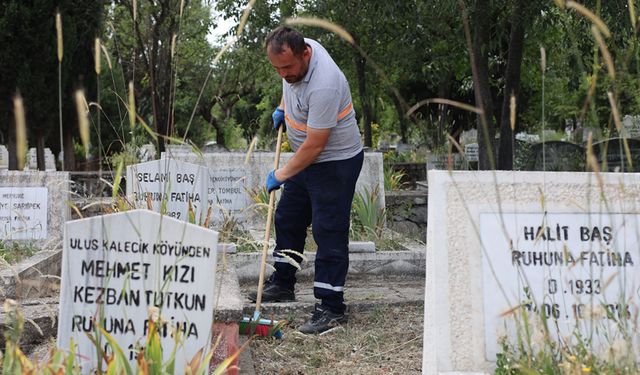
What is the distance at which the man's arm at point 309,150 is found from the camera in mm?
4980

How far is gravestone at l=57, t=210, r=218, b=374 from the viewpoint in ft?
10.8

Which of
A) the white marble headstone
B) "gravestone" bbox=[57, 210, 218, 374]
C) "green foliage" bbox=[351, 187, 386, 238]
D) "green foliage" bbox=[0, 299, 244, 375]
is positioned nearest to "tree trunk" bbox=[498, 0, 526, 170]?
"green foliage" bbox=[351, 187, 386, 238]

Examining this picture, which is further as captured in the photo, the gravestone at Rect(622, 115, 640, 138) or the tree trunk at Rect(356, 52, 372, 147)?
the tree trunk at Rect(356, 52, 372, 147)

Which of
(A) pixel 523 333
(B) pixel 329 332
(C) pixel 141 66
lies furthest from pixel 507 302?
(C) pixel 141 66

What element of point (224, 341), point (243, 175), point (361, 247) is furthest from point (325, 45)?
point (224, 341)

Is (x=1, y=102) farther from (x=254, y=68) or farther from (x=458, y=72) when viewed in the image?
(x=458, y=72)

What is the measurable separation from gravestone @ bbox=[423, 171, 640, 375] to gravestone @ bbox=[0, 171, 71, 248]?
15.9 feet

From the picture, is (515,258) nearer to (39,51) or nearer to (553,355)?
(553,355)

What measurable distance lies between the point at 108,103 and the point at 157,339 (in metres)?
29.7

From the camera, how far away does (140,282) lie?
10.9 feet

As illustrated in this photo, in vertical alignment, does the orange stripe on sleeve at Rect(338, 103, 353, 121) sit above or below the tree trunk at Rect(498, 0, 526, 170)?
below

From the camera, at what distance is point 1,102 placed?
760 inches

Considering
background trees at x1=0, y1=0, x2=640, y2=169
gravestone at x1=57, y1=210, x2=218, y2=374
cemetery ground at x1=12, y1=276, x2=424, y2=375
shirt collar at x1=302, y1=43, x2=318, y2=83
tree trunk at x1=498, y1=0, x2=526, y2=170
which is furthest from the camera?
background trees at x1=0, y1=0, x2=640, y2=169

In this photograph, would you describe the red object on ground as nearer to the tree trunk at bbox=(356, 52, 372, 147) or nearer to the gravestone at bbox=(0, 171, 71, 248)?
the gravestone at bbox=(0, 171, 71, 248)
